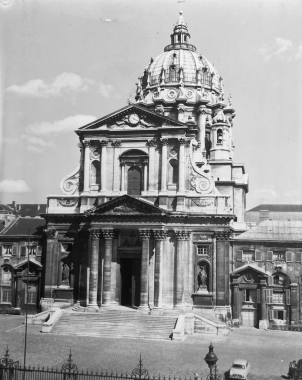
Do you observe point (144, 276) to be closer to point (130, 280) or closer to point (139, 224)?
point (130, 280)

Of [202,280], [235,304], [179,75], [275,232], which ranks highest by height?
[179,75]

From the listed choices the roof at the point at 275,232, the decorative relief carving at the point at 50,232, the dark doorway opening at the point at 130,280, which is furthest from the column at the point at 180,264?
the decorative relief carving at the point at 50,232

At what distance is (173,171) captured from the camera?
44.5 metres

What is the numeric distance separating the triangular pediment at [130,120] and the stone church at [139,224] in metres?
0.09

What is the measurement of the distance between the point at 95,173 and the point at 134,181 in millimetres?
3626

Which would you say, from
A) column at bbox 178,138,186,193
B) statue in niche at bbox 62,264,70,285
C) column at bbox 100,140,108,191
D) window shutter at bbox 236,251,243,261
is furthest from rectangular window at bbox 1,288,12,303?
window shutter at bbox 236,251,243,261

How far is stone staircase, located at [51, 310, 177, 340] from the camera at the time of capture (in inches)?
1489

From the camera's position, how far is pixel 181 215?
42.5m

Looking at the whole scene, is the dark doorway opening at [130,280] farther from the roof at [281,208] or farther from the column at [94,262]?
the roof at [281,208]

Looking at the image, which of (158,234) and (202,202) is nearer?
(158,234)

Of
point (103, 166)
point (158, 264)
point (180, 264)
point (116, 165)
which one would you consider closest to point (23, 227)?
point (103, 166)

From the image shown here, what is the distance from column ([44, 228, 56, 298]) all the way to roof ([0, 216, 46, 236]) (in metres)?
4.92

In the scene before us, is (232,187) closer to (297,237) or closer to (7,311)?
(297,237)

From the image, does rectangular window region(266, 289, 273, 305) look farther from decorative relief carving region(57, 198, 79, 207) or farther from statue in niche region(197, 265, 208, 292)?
decorative relief carving region(57, 198, 79, 207)
